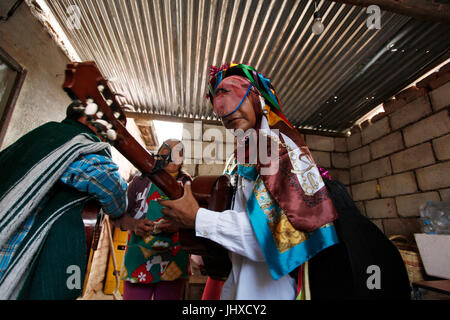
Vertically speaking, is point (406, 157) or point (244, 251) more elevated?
point (406, 157)

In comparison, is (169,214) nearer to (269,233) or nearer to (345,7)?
(269,233)

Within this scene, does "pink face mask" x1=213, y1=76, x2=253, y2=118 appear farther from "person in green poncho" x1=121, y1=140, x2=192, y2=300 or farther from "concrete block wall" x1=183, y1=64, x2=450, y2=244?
"concrete block wall" x1=183, y1=64, x2=450, y2=244

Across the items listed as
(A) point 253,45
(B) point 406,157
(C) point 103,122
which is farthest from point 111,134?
(B) point 406,157

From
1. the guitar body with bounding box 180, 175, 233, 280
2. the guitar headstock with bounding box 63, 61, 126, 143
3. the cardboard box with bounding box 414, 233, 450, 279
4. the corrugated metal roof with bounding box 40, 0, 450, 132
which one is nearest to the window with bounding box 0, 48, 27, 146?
the corrugated metal roof with bounding box 40, 0, 450, 132

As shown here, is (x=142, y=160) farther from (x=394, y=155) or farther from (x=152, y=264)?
(x=394, y=155)

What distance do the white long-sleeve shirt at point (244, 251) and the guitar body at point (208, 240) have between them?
4.4 inches

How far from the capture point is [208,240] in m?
0.97

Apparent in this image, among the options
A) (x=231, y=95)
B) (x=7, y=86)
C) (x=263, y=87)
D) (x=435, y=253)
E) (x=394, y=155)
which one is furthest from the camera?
(x=394, y=155)

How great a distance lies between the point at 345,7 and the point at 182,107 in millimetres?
2501

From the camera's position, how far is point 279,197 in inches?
34.2

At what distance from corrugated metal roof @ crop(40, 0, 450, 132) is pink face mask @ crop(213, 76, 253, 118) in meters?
1.23

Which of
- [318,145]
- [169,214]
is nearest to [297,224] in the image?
[169,214]

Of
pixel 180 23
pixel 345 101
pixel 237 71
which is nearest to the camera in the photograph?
pixel 237 71

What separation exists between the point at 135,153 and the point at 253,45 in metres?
2.15
